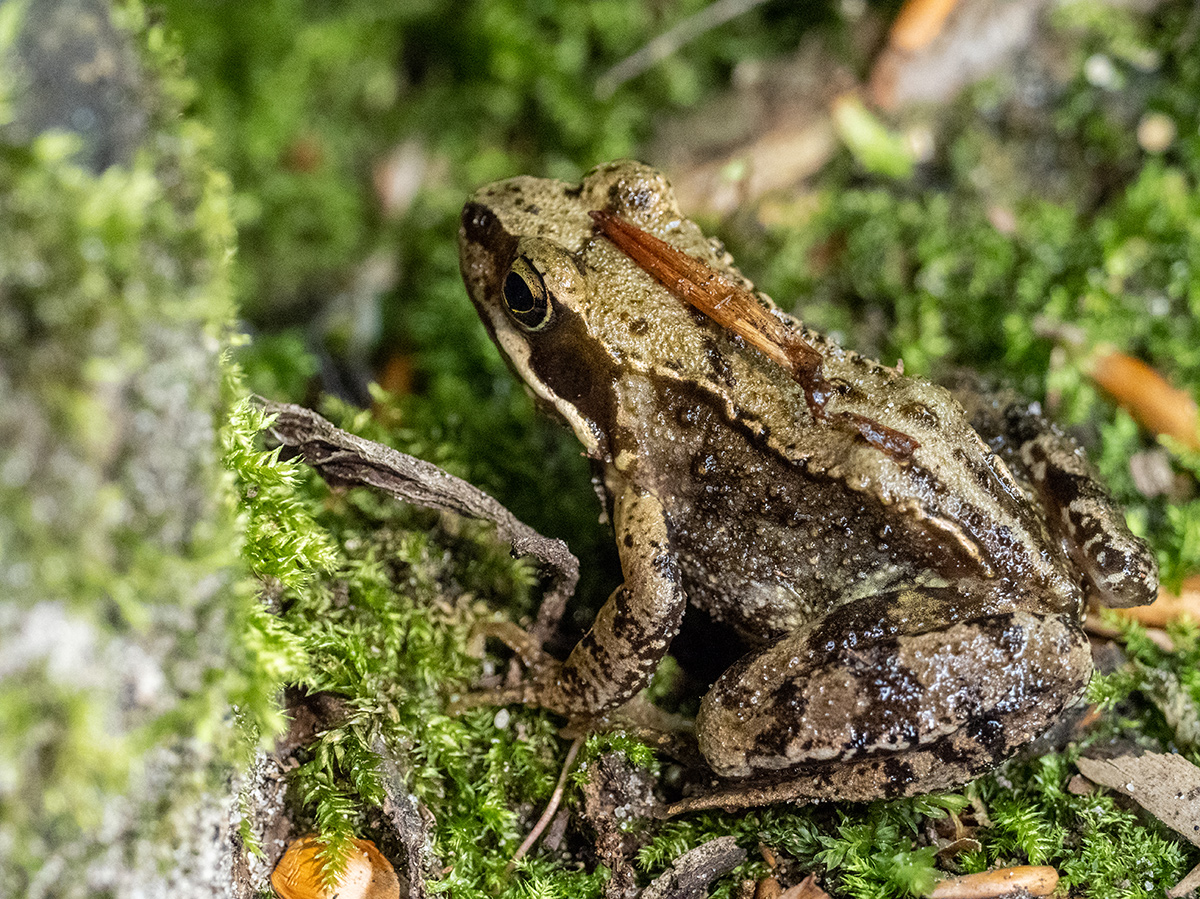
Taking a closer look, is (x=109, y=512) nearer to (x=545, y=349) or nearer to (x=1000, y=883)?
(x=545, y=349)

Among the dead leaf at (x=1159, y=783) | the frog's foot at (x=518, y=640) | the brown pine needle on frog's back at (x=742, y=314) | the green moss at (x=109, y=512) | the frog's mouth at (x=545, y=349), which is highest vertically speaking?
the brown pine needle on frog's back at (x=742, y=314)

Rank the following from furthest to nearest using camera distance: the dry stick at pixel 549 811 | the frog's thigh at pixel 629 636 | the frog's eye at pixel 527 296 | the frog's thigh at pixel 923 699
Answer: the frog's eye at pixel 527 296, the frog's thigh at pixel 629 636, the dry stick at pixel 549 811, the frog's thigh at pixel 923 699

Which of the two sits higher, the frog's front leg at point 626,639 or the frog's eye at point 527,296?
the frog's eye at point 527,296

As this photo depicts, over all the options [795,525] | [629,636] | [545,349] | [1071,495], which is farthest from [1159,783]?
[545,349]

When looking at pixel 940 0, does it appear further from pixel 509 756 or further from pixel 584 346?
pixel 509 756

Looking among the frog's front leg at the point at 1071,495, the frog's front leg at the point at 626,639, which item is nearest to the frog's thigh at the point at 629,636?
the frog's front leg at the point at 626,639

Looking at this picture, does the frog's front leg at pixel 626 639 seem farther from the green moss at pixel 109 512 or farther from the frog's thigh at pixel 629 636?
the green moss at pixel 109 512
